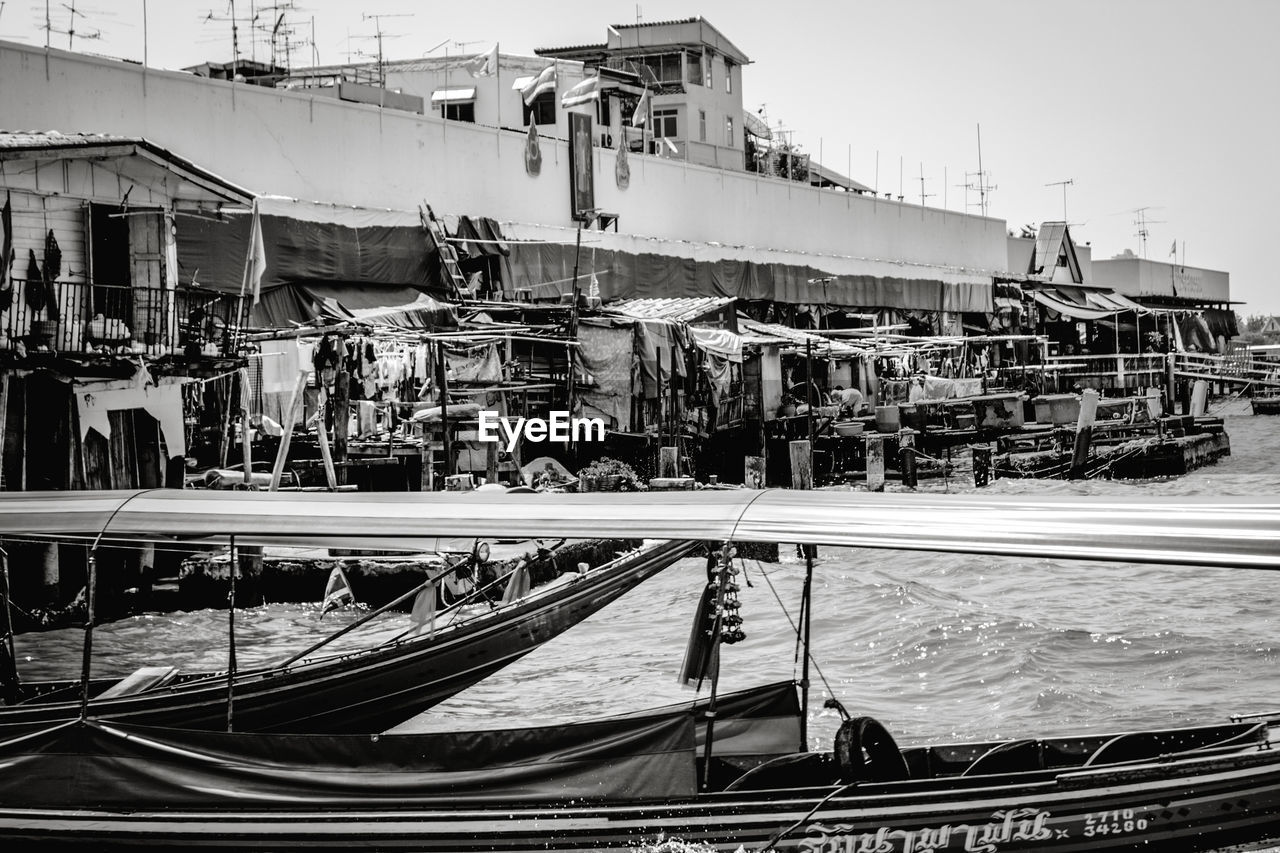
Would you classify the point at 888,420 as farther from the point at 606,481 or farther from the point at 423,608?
the point at 423,608

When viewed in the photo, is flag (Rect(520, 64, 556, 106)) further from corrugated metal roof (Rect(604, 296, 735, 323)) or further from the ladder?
corrugated metal roof (Rect(604, 296, 735, 323))

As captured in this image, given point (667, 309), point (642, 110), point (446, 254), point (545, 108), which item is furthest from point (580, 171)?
point (545, 108)

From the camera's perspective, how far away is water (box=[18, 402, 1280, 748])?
11.8m

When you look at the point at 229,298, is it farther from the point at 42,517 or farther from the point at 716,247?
the point at 716,247

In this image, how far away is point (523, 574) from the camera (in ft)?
33.1

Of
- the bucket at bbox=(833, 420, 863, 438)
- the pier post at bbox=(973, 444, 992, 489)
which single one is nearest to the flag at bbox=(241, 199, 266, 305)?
the bucket at bbox=(833, 420, 863, 438)

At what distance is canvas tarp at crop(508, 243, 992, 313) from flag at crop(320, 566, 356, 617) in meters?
10.6

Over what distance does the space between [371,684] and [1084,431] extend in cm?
2022

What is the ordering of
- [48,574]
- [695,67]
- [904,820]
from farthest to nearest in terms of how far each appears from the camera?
[695,67]
[48,574]
[904,820]

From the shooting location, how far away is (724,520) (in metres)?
6.03

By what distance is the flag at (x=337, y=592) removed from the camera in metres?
14.7

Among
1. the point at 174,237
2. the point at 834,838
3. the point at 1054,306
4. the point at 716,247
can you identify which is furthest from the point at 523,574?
the point at 1054,306

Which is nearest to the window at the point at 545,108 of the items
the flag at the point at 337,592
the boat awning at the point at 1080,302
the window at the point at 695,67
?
the window at the point at 695,67

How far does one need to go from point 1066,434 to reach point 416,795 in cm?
2340
